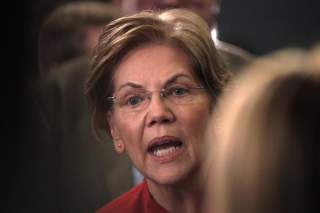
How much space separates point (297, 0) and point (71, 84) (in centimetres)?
53

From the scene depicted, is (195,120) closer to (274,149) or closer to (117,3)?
(117,3)

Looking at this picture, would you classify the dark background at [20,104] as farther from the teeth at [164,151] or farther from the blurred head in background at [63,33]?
the teeth at [164,151]

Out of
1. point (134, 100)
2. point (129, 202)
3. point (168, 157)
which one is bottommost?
point (129, 202)

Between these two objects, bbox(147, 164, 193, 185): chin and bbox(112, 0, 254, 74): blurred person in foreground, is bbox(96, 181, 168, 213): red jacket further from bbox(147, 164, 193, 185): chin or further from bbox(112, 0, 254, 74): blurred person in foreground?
bbox(112, 0, 254, 74): blurred person in foreground

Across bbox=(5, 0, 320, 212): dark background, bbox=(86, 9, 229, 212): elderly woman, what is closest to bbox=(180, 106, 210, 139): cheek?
bbox=(86, 9, 229, 212): elderly woman

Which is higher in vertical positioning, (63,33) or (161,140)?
(63,33)

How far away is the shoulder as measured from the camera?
144 cm

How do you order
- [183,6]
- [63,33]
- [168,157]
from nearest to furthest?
[168,157], [183,6], [63,33]

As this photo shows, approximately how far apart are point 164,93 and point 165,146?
0.35ft

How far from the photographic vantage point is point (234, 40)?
1434 mm

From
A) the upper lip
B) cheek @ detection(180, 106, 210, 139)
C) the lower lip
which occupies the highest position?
cheek @ detection(180, 106, 210, 139)

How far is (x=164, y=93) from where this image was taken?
136cm

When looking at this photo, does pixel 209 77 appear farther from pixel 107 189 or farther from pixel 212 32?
pixel 107 189

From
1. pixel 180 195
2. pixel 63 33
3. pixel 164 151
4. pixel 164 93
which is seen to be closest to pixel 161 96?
pixel 164 93
